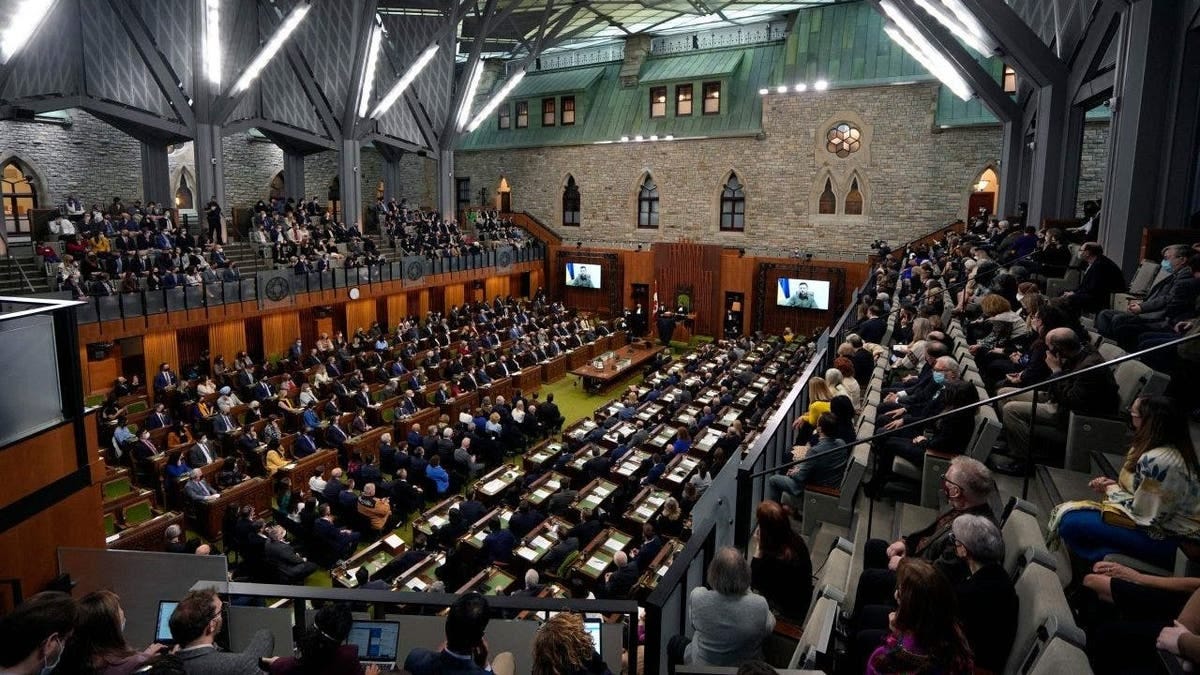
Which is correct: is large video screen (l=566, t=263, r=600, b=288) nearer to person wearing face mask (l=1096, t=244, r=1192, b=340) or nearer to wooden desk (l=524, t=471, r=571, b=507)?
wooden desk (l=524, t=471, r=571, b=507)

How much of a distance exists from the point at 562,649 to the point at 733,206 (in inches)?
919

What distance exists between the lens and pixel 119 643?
3.09 metres

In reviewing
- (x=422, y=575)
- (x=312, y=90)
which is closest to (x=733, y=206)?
(x=312, y=90)

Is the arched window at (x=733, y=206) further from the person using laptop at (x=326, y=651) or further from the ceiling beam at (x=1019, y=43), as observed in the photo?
the person using laptop at (x=326, y=651)

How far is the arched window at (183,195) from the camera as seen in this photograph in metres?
24.4

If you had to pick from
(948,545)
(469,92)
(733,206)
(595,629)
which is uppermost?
(469,92)

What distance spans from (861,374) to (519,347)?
12.6 metres

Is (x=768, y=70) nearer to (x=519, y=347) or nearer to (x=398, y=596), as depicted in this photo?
(x=519, y=347)

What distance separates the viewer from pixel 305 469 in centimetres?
1152

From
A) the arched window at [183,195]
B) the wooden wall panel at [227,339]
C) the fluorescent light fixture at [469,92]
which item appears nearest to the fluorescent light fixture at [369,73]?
the fluorescent light fixture at [469,92]

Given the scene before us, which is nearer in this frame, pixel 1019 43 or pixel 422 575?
pixel 422 575

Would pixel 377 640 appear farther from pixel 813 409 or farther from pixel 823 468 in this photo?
pixel 813 409

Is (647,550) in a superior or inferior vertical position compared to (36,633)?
inferior

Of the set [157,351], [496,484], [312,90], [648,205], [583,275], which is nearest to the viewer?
[496,484]
